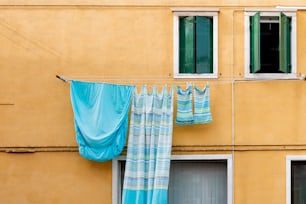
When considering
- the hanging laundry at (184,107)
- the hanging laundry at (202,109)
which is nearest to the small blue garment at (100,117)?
the hanging laundry at (184,107)

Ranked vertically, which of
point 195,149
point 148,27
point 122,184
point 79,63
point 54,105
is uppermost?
point 148,27

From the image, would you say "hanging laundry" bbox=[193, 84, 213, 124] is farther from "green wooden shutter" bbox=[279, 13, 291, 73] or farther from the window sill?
"green wooden shutter" bbox=[279, 13, 291, 73]

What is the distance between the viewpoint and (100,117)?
10273 mm

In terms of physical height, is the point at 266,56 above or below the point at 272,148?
above

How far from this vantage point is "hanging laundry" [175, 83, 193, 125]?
10.3 meters

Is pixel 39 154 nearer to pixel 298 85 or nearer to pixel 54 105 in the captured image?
pixel 54 105

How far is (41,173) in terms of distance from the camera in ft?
34.5

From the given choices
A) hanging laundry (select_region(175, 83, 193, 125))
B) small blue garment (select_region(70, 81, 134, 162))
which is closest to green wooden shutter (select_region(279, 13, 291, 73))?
hanging laundry (select_region(175, 83, 193, 125))

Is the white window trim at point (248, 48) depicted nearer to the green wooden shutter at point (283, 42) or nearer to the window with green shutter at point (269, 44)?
the window with green shutter at point (269, 44)

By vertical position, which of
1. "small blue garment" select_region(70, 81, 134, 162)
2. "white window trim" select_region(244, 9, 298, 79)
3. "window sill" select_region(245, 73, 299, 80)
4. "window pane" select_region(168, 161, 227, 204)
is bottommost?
"window pane" select_region(168, 161, 227, 204)

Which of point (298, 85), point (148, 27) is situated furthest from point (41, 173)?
point (298, 85)

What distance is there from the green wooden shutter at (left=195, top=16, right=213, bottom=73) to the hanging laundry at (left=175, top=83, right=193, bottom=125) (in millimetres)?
531

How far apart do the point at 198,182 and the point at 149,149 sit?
1186 mm

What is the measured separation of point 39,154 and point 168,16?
134 inches
